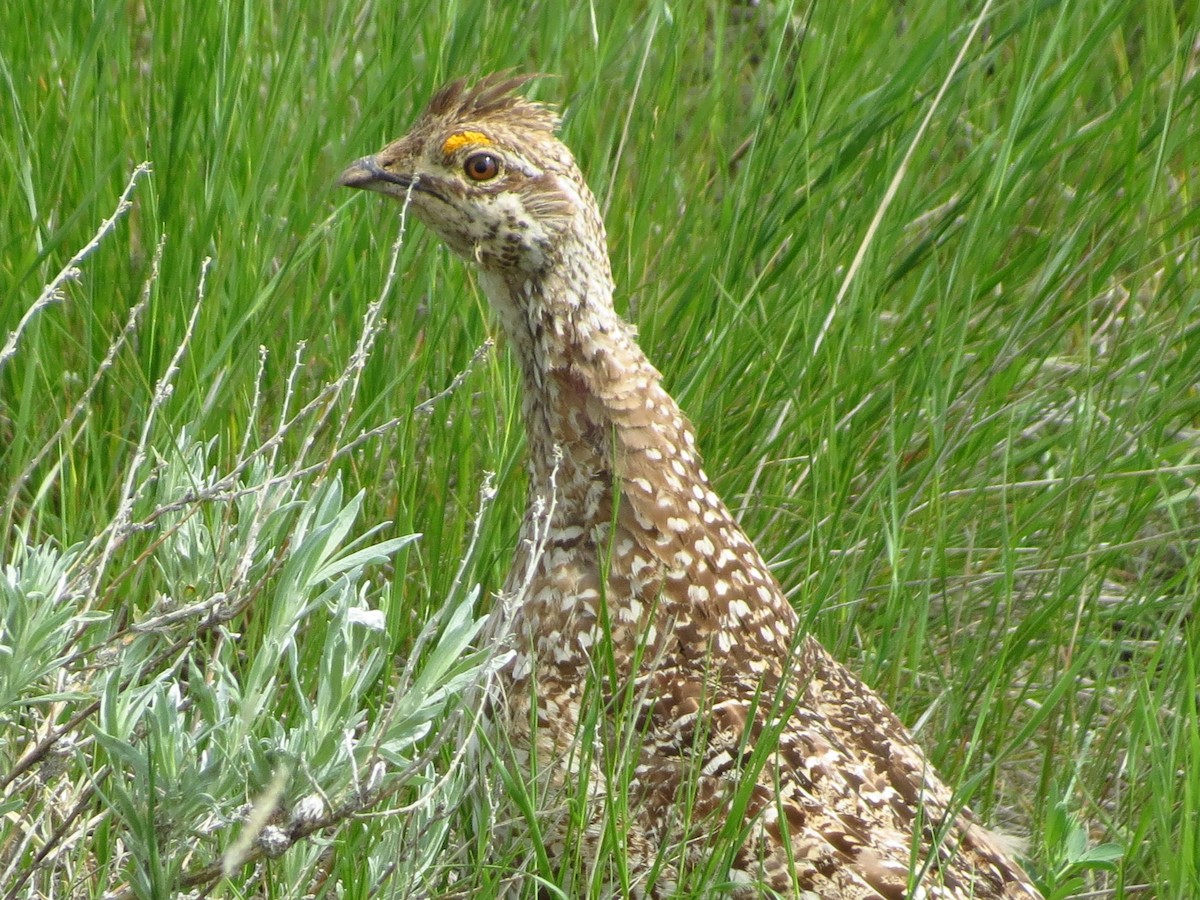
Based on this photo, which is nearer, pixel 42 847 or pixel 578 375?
pixel 42 847

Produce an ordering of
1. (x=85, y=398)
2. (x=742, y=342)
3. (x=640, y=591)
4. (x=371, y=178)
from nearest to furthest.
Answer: (x=85, y=398) → (x=640, y=591) → (x=371, y=178) → (x=742, y=342)

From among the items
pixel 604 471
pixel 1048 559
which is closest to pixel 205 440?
pixel 604 471

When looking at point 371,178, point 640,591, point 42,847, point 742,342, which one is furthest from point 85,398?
point 742,342

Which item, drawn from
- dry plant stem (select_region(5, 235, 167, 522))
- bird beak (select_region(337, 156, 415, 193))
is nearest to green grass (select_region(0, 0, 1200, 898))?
dry plant stem (select_region(5, 235, 167, 522))

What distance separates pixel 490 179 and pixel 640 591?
853 millimetres

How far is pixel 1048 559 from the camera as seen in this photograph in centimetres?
373

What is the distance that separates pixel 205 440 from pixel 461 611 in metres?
1.30

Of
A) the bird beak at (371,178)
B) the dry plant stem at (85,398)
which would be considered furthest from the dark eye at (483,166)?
the dry plant stem at (85,398)

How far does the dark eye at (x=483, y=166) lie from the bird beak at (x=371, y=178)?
0.45 ft

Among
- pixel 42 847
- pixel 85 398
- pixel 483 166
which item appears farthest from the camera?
pixel 483 166

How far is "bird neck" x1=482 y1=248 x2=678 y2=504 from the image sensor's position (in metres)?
3.13

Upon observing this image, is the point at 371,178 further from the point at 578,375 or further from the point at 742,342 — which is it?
the point at 742,342

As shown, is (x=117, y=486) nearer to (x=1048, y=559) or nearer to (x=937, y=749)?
(x=937, y=749)

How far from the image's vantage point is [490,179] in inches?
127
